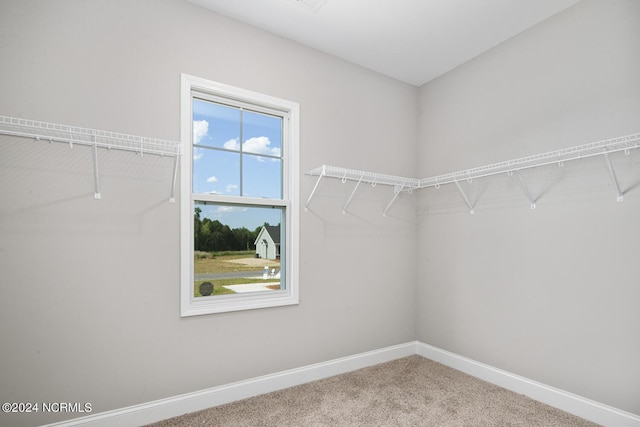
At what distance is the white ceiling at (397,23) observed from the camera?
2.19 metres

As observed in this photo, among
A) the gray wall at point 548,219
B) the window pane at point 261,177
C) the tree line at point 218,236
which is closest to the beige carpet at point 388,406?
the gray wall at point 548,219

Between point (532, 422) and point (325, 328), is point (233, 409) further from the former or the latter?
point (532, 422)

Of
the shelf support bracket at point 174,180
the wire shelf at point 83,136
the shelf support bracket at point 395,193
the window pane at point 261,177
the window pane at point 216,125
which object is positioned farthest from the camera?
the shelf support bracket at point 395,193

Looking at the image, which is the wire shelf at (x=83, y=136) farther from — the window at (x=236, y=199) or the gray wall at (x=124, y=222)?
the window at (x=236, y=199)

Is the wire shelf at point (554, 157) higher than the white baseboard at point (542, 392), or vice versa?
the wire shelf at point (554, 157)

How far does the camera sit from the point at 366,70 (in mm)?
3014

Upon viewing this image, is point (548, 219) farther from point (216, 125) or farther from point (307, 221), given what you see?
point (216, 125)

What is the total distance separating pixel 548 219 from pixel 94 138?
2.89m

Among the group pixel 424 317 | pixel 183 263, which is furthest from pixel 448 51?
pixel 183 263

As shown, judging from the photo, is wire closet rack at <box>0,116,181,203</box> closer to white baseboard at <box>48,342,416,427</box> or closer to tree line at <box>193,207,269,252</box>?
tree line at <box>193,207,269,252</box>

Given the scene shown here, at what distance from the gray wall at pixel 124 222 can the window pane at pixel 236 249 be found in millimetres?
198

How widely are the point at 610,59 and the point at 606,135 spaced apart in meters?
0.47

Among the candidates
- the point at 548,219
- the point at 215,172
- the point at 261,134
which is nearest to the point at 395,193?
the point at 548,219

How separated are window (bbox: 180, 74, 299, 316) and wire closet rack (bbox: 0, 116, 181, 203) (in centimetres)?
15
